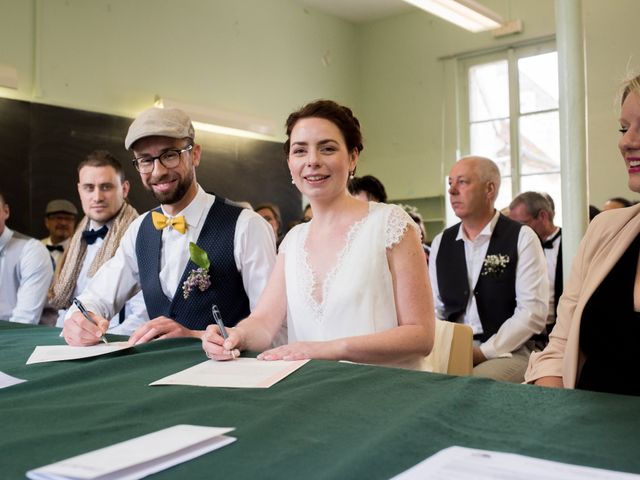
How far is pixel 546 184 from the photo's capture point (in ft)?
29.2

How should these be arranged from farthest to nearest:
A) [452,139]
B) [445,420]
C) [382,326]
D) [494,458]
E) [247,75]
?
[452,139] < [247,75] < [382,326] < [445,420] < [494,458]

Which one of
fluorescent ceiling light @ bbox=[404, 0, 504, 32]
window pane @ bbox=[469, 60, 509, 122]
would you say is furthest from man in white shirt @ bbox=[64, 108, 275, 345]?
window pane @ bbox=[469, 60, 509, 122]

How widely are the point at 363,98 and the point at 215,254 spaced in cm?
861

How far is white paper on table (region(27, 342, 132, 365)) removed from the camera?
1616 millimetres

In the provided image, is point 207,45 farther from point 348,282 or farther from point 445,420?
point 445,420

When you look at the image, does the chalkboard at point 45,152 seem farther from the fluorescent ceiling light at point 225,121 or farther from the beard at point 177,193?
the beard at point 177,193

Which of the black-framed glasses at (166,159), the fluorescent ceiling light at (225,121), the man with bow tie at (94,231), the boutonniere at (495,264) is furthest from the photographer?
the fluorescent ceiling light at (225,121)

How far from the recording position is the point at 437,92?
9.80 m

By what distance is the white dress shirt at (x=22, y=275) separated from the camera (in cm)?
344

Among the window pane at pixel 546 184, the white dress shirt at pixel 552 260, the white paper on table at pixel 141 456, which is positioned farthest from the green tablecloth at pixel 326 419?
the window pane at pixel 546 184

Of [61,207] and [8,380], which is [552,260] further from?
[61,207]

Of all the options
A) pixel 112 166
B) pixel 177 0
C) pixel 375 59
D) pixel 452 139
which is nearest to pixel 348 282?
pixel 112 166

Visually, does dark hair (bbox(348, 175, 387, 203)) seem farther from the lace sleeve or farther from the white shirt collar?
the lace sleeve

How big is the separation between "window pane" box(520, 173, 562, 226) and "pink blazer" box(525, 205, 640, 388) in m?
7.31
